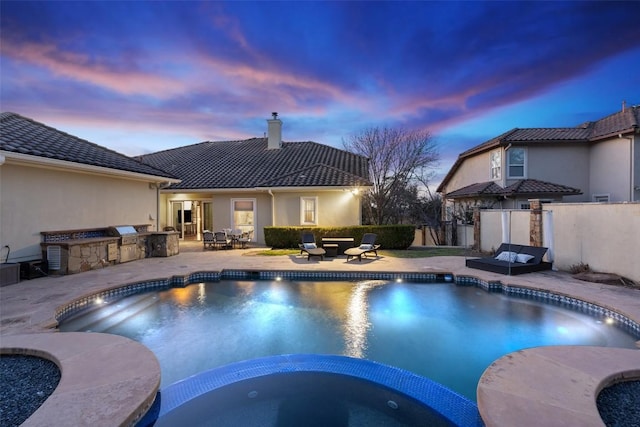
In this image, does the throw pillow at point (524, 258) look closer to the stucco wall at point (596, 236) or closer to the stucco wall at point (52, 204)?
the stucco wall at point (596, 236)

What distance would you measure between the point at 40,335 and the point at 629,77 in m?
22.6

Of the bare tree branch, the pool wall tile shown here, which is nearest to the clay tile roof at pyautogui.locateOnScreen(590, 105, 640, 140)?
the bare tree branch

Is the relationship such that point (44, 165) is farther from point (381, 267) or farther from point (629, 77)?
point (629, 77)

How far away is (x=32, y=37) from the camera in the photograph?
10.3 meters

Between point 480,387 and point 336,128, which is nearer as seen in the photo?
point 480,387

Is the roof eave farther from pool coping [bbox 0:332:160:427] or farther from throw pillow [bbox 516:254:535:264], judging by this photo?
throw pillow [bbox 516:254:535:264]

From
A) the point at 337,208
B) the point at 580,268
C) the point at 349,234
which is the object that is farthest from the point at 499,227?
the point at 337,208

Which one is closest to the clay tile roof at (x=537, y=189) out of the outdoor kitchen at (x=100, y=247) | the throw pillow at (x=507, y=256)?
the throw pillow at (x=507, y=256)

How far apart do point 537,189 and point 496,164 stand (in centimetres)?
297

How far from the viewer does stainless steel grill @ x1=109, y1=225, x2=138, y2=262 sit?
42.4 ft

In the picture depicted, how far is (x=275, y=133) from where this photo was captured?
940 inches

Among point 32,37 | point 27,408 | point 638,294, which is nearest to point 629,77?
point 638,294

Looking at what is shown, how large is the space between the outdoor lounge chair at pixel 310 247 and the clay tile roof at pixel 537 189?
10.7 metres

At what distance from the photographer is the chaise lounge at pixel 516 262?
10523mm
